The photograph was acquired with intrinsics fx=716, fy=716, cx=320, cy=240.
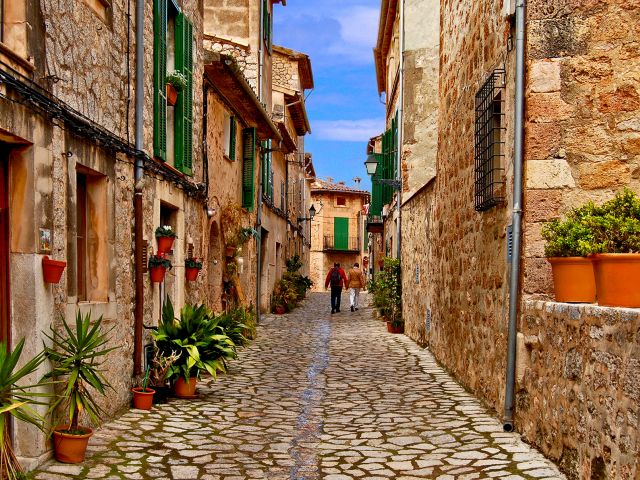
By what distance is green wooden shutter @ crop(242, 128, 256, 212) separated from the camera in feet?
49.0

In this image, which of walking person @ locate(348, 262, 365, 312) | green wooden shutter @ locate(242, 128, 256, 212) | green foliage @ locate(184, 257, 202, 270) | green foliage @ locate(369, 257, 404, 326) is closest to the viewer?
green foliage @ locate(184, 257, 202, 270)

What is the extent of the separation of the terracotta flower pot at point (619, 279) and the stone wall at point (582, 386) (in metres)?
0.10

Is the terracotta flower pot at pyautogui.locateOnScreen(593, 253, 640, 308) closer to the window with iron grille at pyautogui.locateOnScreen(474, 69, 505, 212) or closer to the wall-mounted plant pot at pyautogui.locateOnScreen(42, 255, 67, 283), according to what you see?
the window with iron grille at pyautogui.locateOnScreen(474, 69, 505, 212)

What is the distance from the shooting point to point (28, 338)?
482 cm

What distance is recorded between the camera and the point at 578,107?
5.86m

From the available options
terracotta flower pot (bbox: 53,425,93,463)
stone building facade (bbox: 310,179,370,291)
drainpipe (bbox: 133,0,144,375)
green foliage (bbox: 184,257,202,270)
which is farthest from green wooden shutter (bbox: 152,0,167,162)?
stone building facade (bbox: 310,179,370,291)

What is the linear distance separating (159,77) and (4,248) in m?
3.72

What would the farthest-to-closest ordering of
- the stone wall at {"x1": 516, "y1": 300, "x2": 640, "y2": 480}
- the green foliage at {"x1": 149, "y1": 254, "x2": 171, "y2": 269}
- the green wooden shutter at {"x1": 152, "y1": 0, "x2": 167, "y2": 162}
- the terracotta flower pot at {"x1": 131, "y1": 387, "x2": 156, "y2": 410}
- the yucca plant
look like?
the green wooden shutter at {"x1": 152, "y1": 0, "x2": 167, "y2": 162} < the green foliage at {"x1": 149, "y1": 254, "x2": 171, "y2": 269} < the terracotta flower pot at {"x1": 131, "y1": 387, "x2": 156, "y2": 410} < the yucca plant < the stone wall at {"x1": 516, "y1": 300, "x2": 640, "y2": 480}

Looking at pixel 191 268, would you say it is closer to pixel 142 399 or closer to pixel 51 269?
pixel 142 399

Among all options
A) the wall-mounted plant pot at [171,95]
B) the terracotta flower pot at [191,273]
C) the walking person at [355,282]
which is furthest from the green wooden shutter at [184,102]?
the walking person at [355,282]

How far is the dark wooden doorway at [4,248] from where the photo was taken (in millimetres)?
4770

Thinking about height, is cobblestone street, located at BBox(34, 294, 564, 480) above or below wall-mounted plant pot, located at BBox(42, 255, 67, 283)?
below

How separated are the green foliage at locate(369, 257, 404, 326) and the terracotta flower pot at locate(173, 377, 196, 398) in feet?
25.3

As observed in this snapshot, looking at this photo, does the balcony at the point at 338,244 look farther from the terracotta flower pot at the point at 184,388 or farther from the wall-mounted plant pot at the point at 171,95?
the terracotta flower pot at the point at 184,388
